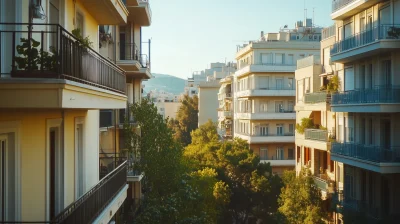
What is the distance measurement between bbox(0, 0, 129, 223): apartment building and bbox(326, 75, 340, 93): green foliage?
2033 centimetres

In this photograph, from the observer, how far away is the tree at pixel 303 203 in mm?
30578

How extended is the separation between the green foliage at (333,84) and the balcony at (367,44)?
2.47 metres

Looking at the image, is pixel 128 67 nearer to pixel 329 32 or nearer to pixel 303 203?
pixel 303 203

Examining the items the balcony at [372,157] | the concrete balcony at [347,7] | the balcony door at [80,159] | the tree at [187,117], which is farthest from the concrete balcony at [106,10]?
the tree at [187,117]

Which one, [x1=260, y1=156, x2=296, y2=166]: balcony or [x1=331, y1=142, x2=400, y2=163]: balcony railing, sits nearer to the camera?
[x1=331, y1=142, x2=400, y2=163]: balcony railing

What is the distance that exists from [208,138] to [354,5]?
3864 centimetres

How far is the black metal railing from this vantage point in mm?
10020

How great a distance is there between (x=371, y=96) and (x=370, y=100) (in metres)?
0.21

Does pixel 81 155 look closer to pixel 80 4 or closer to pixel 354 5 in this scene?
pixel 80 4

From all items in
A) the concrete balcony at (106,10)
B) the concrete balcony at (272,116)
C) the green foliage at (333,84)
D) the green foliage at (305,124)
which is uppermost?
the concrete balcony at (106,10)

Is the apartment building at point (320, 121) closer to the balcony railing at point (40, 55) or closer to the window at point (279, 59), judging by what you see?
the window at point (279, 59)

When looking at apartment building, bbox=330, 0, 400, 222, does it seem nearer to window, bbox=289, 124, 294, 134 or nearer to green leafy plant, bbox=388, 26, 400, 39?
green leafy plant, bbox=388, 26, 400, 39

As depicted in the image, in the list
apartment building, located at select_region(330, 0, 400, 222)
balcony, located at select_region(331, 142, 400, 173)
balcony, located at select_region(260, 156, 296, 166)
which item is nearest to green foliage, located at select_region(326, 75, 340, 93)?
apartment building, located at select_region(330, 0, 400, 222)

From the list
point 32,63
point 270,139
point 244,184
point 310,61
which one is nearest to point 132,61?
point 310,61
